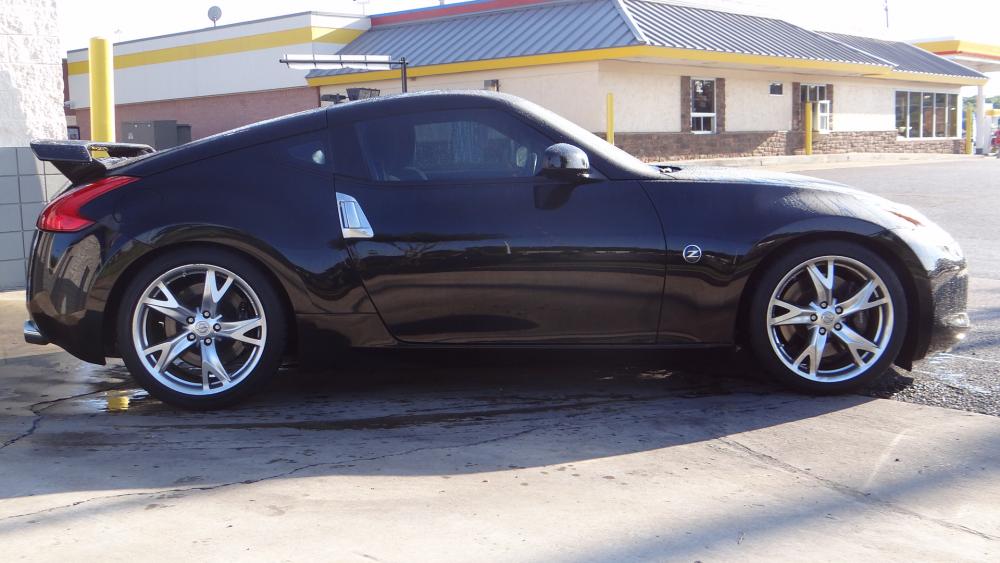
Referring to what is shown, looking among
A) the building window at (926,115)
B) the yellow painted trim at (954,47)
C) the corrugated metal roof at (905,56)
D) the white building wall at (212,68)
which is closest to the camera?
the white building wall at (212,68)

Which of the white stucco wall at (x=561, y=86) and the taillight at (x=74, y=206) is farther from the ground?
the white stucco wall at (x=561, y=86)

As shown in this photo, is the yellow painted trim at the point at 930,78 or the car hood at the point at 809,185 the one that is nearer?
the car hood at the point at 809,185

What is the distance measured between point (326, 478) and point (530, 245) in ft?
4.78

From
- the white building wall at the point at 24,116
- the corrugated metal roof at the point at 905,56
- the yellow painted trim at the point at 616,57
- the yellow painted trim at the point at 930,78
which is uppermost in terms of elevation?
the corrugated metal roof at the point at 905,56

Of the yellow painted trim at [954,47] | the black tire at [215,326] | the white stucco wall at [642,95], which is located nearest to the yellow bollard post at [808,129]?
the white stucco wall at [642,95]

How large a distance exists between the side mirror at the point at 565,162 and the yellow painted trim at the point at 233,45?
29514mm

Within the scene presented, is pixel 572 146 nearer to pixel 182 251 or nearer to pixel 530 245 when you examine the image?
pixel 530 245

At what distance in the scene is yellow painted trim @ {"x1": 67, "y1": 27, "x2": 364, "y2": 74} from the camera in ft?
108

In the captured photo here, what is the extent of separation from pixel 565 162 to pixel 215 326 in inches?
68.0

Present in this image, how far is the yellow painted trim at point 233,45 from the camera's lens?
→ 33.0 m

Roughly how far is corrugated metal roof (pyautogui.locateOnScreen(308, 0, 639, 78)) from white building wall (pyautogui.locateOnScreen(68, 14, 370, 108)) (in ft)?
4.19

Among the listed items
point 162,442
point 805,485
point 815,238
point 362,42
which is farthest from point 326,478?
point 362,42

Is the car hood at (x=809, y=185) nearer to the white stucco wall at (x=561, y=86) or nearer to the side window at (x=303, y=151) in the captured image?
the side window at (x=303, y=151)

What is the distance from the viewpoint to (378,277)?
4598 millimetres
